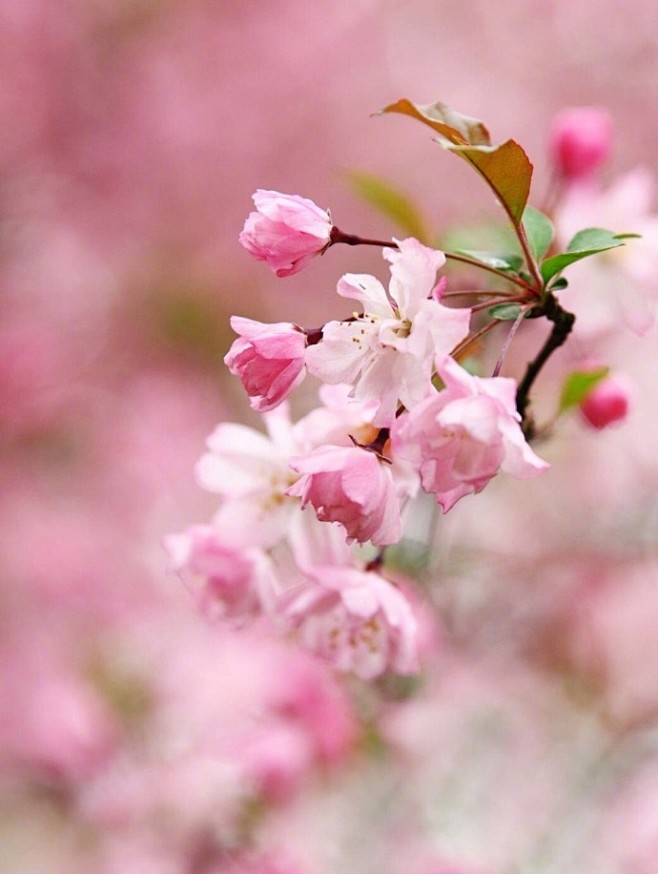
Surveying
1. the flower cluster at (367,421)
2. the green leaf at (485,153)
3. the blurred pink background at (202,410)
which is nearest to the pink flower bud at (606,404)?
the flower cluster at (367,421)

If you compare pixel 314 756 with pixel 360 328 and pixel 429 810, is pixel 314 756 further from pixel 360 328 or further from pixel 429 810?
pixel 360 328

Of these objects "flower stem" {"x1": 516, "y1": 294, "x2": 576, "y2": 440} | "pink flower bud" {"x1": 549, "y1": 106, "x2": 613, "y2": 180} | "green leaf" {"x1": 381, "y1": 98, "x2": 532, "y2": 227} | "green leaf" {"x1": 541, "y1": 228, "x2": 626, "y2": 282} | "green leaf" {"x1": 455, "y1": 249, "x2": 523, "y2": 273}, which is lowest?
"flower stem" {"x1": 516, "y1": 294, "x2": 576, "y2": 440}

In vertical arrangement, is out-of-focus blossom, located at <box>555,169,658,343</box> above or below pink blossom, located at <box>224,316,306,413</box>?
above

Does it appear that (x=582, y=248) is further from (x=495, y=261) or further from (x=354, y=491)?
(x=354, y=491)

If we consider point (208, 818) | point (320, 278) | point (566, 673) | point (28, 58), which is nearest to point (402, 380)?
point (208, 818)

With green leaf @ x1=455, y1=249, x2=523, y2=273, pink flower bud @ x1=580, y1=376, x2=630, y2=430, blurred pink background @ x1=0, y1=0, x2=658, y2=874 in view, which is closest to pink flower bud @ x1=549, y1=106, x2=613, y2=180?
blurred pink background @ x1=0, y1=0, x2=658, y2=874

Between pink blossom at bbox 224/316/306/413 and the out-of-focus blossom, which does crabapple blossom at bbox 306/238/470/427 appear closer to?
pink blossom at bbox 224/316/306/413
